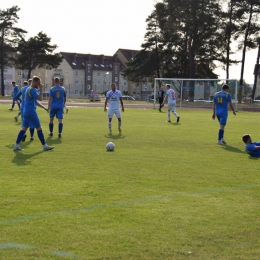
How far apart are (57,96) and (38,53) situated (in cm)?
6677

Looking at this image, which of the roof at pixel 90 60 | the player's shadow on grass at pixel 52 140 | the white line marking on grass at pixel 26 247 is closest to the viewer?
the white line marking on grass at pixel 26 247

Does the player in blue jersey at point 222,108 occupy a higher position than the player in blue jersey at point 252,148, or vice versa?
the player in blue jersey at point 222,108

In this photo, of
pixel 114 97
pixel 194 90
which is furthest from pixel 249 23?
pixel 114 97

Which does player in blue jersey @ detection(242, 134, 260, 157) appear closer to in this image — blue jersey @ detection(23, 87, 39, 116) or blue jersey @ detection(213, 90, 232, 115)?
blue jersey @ detection(213, 90, 232, 115)

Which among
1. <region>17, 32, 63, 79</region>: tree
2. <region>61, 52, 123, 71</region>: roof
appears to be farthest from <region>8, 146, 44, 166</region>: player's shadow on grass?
<region>61, 52, 123, 71</region>: roof

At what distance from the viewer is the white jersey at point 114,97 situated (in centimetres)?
1888

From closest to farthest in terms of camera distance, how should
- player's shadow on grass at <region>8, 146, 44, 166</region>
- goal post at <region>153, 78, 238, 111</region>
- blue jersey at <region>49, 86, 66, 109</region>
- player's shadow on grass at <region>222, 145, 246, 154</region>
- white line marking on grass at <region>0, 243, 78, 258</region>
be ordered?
white line marking on grass at <region>0, 243, 78, 258</region>, player's shadow on grass at <region>8, 146, 44, 166</region>, player's shadow on grass at <region>222, 145, 246, 154</region>, blue jersey at <region>49, 86, 66, 109</region>, goal post at <region>153, 78, 238, 111</region>

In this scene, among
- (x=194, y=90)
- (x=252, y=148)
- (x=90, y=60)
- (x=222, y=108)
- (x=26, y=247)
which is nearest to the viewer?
(x=26, y=247)

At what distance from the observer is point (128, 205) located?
703 centimetres

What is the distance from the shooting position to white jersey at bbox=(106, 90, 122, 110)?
61.9 ft

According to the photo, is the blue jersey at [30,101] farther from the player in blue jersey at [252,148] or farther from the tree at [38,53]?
the tree at [38,53]

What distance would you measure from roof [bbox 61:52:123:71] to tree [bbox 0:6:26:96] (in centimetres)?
4481

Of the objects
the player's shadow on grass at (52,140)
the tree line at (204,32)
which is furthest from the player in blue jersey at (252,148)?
the tree line at (204,32)

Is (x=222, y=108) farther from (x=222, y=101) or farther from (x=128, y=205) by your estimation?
(x=128, y=205)
